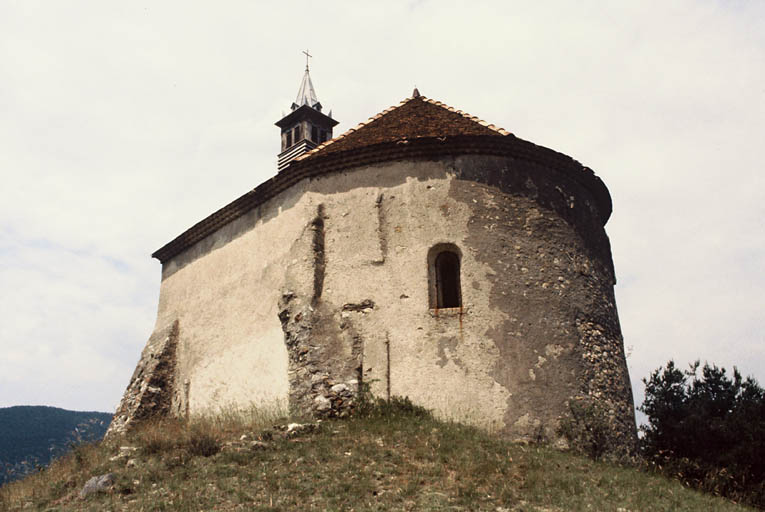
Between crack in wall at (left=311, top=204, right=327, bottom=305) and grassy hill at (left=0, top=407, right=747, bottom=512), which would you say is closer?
grassy hill at (left=0, top=407, right=747, bottom=512)

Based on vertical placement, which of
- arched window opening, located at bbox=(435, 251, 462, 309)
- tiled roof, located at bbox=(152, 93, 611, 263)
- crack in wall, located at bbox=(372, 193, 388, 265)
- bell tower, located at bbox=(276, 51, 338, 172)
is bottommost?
arched window opening, located at bbox=(435, 251, 462, 309)

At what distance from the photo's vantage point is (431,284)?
1208 cm

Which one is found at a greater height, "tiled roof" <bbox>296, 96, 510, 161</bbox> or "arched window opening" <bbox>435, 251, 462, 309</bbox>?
"tiled roof" <bbox>296, 96, 510, 161</bbox>

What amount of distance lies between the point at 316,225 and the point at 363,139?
2.07 m

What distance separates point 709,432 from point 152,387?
12982mm

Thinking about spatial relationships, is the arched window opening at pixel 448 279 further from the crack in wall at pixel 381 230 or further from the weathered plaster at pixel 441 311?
the crack in wall at pixel 381 230

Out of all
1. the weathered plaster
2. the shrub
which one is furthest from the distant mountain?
the shrub

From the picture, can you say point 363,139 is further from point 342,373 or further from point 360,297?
point 342,373

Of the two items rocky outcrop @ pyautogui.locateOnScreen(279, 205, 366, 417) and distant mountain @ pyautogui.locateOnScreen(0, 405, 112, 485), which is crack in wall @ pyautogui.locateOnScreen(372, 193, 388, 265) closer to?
rocky outcrop @ pyautogui.locateOnScreen(279, 205, 366, 417)

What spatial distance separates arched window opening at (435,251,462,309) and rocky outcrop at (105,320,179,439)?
804 cm

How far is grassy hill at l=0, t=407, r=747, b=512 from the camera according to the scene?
791 centimetres

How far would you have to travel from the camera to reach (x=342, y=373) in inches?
462

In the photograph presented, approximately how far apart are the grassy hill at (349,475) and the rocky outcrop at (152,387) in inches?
192

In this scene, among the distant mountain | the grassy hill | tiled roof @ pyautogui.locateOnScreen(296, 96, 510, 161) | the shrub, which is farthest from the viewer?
the distant mountain
